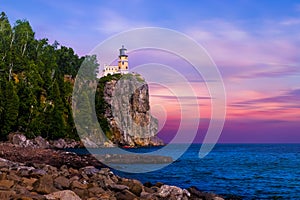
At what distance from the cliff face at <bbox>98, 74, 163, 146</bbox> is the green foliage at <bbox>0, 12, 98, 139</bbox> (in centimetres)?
1579

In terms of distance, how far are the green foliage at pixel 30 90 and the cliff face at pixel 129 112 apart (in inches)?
622

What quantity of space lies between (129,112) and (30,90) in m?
39.5

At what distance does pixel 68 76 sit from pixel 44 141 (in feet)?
117

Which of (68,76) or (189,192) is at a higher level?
(68,76)

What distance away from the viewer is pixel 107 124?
107750 mm

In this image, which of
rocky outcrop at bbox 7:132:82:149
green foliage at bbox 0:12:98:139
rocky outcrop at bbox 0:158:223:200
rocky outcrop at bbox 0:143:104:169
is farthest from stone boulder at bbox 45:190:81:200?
green foliage at bbox 0:12:98:139

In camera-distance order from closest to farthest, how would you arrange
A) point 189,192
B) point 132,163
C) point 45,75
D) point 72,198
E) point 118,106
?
point 72,198 < point 189,192 < point 132,163 < point 45,75 < point 118,106

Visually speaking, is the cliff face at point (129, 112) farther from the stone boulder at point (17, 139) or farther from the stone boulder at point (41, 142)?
the stone boulder at point (17, 139)

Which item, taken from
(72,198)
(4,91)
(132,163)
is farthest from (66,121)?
(72,198)

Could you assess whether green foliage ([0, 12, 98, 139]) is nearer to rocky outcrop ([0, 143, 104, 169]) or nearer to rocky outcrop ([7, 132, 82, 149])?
rocky outcrop ([7, 132, 82, 149])

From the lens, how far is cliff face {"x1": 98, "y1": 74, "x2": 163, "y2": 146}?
109375 mm

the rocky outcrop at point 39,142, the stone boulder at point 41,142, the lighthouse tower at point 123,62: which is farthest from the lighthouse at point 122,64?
the stone boulder at point 41,142

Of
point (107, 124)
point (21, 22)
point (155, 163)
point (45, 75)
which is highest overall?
point (21, 22)

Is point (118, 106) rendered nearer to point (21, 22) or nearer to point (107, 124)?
point (107, 124)
